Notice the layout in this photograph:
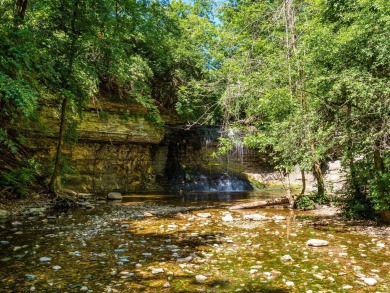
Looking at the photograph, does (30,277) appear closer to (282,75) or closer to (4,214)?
(4,214)

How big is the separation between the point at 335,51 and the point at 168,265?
567 centimetres

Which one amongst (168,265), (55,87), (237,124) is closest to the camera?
(168,265)

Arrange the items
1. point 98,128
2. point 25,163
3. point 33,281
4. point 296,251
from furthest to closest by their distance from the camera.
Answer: point 98,128 < point 25,163 < point 296,251 < point 33,281

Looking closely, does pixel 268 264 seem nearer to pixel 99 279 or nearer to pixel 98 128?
pixel 99 279

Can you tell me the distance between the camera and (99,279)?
12.3 feet

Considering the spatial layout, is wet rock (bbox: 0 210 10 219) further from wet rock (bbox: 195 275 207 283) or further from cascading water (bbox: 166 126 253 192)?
cascading water (bbox: 166 126 253 192)

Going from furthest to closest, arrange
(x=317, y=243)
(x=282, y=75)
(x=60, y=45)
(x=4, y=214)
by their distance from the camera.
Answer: (x=282, y=75), (x=60, y=45), (x=4, y=214), (x=317, y=243)

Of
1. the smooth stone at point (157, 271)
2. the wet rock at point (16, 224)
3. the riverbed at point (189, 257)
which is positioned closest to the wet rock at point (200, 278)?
the riverbed at point (189, 257)

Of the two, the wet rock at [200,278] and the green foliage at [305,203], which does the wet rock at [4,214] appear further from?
the green foliage at [305,203]

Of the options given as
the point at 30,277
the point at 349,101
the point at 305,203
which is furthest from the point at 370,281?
the point at 305,203

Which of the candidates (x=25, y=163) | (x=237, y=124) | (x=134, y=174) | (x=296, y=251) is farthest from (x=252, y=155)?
(x=296, y=251)

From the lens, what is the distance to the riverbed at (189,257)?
3602 millimetres

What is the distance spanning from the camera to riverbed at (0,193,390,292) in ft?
11.8

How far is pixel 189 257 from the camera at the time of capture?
4699 millimetres
